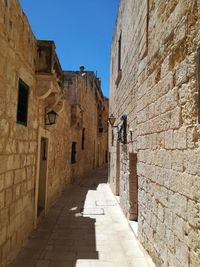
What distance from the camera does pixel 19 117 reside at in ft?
13.3

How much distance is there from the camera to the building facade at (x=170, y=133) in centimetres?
229

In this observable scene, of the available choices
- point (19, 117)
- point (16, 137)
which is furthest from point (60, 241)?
point (19, 117)

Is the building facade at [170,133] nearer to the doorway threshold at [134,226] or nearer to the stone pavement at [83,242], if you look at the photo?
the stone pavement at [83,242]

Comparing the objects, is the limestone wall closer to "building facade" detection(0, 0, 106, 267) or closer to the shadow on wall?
"building facade" detection(0, 0, 106, 267)

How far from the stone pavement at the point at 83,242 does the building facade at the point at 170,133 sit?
0.43 meters

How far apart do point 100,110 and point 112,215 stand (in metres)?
21.6

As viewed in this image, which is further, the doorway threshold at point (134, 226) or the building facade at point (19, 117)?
the doorway threshold at point (134, 226)

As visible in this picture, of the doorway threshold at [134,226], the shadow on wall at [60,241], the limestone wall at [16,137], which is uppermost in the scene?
the limestone wall at [16,137]

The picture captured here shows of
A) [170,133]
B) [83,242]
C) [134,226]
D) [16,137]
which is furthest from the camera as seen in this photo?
[134,226]

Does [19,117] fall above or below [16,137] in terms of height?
above

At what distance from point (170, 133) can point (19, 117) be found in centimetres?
239

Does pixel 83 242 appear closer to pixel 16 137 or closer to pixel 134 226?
pixel 134 226

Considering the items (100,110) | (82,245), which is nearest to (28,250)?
(82,245)

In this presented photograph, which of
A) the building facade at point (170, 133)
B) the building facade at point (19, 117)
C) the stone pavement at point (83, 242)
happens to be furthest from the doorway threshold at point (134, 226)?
the building facade at point (19, 117)
